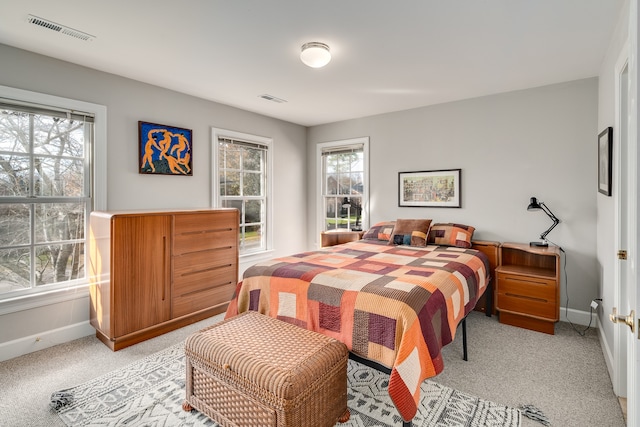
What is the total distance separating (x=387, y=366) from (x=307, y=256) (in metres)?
1.34

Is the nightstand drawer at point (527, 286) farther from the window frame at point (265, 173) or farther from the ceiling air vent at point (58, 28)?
the ceiling air vent at point (58, 28)

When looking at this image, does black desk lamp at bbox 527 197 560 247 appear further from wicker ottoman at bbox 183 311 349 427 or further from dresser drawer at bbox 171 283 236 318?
dresser drawer at bbox 171 283 236 318

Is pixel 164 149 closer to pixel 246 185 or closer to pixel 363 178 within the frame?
pixel 246 185

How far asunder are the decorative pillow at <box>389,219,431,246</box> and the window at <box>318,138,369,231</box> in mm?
965

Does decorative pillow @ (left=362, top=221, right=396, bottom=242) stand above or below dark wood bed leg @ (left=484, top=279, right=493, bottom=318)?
above

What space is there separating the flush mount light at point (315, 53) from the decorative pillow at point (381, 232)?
2196 millimetres

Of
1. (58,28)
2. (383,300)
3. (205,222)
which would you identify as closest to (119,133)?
(58,28)

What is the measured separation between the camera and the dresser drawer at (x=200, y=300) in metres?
3.14

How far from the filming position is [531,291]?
3.06 m

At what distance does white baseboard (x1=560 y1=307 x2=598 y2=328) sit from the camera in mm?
3178

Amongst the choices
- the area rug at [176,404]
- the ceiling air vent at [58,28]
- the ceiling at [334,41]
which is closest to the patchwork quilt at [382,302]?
the area rug at [176,404]

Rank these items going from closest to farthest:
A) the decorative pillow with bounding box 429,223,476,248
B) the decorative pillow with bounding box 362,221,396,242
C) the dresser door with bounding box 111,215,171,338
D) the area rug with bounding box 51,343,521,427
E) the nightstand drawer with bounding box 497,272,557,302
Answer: the area rug with bounding box 51,343,521,427
the dresser door with bounding box 111,215,171,338
the nightstand drawer with bounding box 497,272,557,302
the decorative pillow with bounding box 429,223,476,248
the decorative pillow with bounding box 362,221,396,242

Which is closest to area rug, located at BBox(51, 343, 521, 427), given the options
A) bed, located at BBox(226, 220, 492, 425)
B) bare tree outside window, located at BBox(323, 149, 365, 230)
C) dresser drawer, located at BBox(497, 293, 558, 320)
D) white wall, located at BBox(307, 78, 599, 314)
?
bed, located at BBox(226, 220, 492, 425)

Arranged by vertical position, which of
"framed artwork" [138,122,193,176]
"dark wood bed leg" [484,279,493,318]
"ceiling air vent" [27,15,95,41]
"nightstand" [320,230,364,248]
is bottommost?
"dark wood bed leg" [484,279,493,318]
